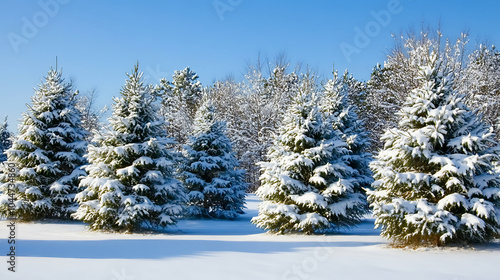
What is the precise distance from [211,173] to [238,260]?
12.9 metres

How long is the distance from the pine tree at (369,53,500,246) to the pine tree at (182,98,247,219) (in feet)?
35.1

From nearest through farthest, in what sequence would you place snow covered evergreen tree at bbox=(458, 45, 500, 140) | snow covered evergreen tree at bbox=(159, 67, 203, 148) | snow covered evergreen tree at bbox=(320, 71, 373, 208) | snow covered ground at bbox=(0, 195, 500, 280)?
snow covered ground at bbox=(0, 195, 500, 280)
snow covered evergreen tree at bbox=(320, 71, 373, 208)
snow covered evergreen tree at bbox=(458, 45, 500, 140)
snow covered evergreen tree at bbox=(159, 67, 203, 148)

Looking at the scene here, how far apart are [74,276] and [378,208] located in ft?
23.5

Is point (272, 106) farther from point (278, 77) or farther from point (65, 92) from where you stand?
point (65, 92)

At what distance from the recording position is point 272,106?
36.3m

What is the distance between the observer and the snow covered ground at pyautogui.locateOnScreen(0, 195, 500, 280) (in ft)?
22.0

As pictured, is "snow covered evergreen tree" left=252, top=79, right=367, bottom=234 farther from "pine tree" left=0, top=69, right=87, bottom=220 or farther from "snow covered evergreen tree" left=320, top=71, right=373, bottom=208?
"pine tree" left=0, top=69, right=87, bottom=220

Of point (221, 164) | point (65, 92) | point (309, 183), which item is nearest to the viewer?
point (309, 183)

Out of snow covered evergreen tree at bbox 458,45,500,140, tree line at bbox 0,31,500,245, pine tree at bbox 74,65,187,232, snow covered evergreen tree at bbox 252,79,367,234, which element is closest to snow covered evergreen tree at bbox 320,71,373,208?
tree line at bbox 0,31,500,245

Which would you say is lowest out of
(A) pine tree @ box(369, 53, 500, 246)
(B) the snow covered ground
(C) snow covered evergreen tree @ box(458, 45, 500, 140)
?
(B) the snow covered ground

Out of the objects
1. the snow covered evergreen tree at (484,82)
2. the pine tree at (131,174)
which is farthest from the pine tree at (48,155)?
the snow covered evergreen tree at (484,82)

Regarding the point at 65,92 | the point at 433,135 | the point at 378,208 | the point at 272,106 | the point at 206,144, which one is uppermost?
the point at 272,106

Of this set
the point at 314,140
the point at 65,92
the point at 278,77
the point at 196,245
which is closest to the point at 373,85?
the point at 278,77

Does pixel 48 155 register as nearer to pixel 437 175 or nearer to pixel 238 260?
pixel 238 260
